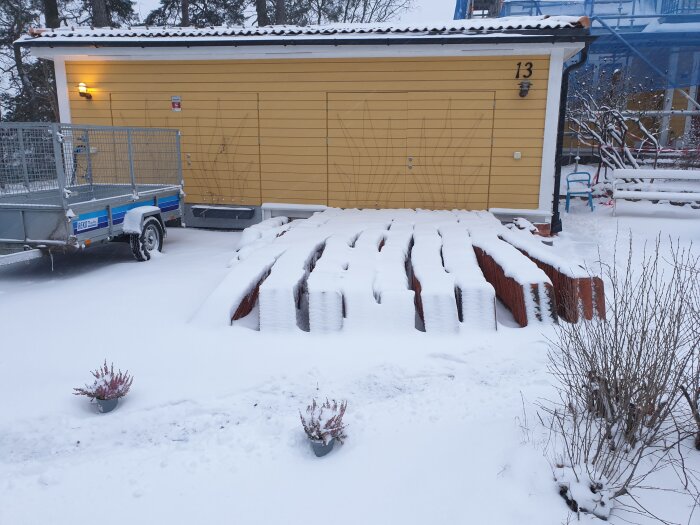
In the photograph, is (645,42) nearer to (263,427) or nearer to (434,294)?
(434,294)

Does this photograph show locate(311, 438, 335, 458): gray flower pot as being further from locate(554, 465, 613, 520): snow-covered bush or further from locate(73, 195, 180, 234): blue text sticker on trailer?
locate(73, 195, 180, 234): blue text sticker on trailer

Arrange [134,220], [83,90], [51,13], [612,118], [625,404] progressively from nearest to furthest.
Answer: [625,404] → [134,220] → [83,90] → [612,118] → [51,13]

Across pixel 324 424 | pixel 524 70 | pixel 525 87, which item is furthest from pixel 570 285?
pixel 524 70

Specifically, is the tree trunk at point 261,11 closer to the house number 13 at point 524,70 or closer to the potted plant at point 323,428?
the house number 13 at point 524,70

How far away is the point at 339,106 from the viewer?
29.6 ft

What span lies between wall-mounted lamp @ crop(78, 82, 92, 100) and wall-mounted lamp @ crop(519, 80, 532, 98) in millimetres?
7452

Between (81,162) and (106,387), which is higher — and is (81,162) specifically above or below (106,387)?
above

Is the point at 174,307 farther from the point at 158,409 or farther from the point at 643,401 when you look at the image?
the point at 643,401

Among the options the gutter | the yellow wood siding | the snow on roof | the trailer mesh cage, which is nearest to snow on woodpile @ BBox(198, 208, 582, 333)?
the trailer mesh cage

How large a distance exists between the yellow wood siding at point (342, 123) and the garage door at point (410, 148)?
17mm

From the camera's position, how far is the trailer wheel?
729 centimetres

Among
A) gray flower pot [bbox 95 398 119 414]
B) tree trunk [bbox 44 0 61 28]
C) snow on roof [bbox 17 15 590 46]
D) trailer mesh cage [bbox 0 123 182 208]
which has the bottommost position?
gray flower pot [bbox 95 398 119 414]

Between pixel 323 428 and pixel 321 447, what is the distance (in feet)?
0.35

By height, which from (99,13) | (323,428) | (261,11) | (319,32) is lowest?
(323,428)
